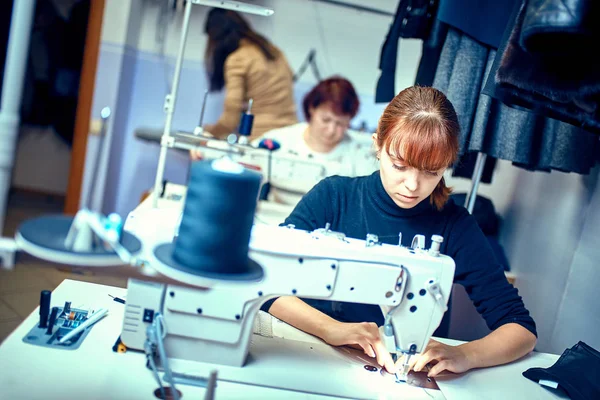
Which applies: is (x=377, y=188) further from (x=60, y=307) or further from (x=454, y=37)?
(x=60, y=307)

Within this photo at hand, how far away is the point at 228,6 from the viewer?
1.76 meters

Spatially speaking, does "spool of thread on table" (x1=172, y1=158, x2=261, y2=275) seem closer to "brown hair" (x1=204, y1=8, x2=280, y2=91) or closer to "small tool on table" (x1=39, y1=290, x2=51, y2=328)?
"small tool on table" (x1=39, y1=290, x2=51, y2=328)

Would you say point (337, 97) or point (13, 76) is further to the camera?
point (337, 97)

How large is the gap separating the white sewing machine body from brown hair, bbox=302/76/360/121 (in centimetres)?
182

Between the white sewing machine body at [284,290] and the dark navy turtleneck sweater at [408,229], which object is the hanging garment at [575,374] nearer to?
the dark navy turtleneck sweater at [408,229]

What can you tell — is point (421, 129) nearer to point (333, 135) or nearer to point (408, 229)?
point (408, 229)

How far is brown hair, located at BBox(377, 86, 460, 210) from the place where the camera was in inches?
52.9

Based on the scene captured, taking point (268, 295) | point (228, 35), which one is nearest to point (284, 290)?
point (268, 295)

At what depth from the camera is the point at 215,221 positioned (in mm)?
844

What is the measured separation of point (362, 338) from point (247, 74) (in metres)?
2.46

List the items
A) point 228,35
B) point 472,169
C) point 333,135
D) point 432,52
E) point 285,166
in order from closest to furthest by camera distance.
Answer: point 432,52
point 472,169
point 285,166
point 333,135
point 228,35

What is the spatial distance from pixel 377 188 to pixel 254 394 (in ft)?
2.37

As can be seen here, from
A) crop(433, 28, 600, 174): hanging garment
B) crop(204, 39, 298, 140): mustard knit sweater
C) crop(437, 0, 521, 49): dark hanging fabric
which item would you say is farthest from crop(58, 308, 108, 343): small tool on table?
crop(204, 39, 298, 140): mustard knit sweater

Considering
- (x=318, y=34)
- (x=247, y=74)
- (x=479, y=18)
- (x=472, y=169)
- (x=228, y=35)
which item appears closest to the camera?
(x=479, y=18)
